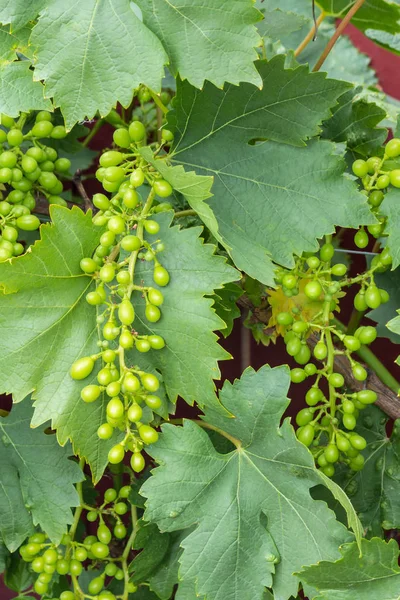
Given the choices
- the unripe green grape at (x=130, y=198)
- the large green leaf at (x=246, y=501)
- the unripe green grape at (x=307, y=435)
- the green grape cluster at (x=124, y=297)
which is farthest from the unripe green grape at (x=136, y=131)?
the unripe green grape at (x=307, y=435)

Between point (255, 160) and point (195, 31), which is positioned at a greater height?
point (195, 31)

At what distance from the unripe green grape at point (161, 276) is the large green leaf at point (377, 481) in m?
0.51

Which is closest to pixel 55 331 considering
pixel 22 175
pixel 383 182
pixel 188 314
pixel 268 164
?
pixel 188 314

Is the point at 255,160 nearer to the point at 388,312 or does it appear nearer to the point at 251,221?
the point at 251,221

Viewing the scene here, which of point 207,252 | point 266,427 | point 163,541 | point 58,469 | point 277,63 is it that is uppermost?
point 277,63

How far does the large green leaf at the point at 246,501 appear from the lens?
87 centimetres

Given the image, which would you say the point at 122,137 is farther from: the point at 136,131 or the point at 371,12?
the point at 371,12

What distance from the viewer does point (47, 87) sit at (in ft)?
2.50

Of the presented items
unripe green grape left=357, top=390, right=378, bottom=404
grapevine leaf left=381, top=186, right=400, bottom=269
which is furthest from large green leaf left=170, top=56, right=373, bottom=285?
unripe green grape left=357, top=390, right=378, bottom=404

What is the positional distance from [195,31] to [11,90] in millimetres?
284

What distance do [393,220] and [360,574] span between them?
1.60 feet

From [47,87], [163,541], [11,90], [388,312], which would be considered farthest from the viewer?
[388,312]

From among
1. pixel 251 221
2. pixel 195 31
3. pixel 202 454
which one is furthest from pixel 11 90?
pixel 202 454

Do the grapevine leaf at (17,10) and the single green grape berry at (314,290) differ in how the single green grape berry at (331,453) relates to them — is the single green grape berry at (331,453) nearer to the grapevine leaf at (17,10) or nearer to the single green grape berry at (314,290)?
the single green grape berry at (314,290)
